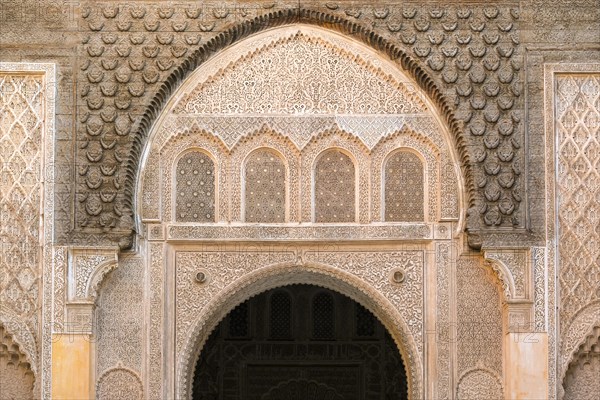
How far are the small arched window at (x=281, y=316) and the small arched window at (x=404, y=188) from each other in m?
2.70

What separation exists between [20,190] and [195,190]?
1224 mm

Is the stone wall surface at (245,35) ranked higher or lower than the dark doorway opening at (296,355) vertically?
higher

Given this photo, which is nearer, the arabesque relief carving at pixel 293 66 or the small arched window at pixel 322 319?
the arabesque relief carving at pixel 293 66

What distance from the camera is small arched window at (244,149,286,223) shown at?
9.41 metres

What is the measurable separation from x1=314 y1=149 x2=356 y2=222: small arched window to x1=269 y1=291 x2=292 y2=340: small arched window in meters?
2.57

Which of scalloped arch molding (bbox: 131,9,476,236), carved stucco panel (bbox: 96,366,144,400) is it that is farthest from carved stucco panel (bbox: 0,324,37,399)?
scalloped arch molding (bbox: 131,9,476,236)

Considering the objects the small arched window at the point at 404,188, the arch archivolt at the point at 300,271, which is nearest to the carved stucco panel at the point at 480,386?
the arch archivolt at the point at 300,271

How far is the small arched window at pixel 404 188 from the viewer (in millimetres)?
9383

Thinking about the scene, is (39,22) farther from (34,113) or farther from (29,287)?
(29,287)

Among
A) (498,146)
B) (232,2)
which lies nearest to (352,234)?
(498,146)

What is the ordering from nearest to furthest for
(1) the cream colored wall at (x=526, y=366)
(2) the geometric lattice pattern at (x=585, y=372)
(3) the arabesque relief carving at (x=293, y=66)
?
(1) the cream colored wall at (x=526, y=366)
(2) the geometric lattice pattern at (x=585, y=372)
(3) the arabesque relief carving at (x=293, y=66)

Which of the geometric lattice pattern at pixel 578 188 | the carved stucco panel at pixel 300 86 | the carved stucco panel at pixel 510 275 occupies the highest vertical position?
the carved stucco panel at pixel 300 86

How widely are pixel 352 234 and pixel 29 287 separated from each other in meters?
2.28

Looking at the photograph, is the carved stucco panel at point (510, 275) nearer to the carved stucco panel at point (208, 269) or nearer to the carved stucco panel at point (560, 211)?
the carved stucco panel at point (560, 211)
